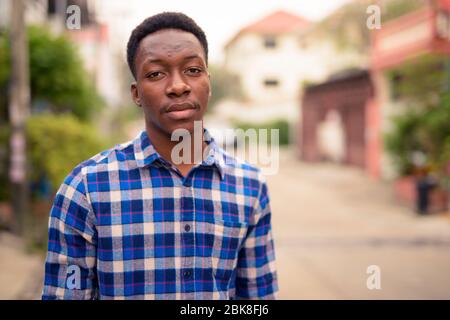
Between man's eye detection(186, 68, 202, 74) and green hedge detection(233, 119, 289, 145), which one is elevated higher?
green hedge detection(233, 119, 289, 145)

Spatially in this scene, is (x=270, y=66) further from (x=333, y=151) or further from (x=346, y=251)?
(x=346, y=251)

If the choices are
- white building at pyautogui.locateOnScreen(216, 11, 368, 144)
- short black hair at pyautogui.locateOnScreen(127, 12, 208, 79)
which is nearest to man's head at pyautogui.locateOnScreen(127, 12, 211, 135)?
short black hair at pyautogui.locateOnScreen(127, 12, 208, 79)

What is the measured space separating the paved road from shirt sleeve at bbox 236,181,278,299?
365 cm

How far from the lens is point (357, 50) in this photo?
24891mm

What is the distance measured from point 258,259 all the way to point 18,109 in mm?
6651

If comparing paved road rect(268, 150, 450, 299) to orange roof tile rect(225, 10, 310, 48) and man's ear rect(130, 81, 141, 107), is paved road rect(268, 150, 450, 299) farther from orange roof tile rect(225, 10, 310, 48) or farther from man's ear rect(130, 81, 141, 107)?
orange roof tile rect(225, 10, 310, 48)

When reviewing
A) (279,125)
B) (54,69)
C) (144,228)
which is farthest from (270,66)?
(144,228)

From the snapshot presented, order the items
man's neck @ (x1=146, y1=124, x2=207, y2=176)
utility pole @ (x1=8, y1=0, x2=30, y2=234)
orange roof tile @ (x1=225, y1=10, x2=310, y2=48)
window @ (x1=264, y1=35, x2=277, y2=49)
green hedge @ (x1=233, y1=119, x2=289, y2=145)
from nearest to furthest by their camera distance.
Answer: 1. man's neck @ (x1=146, y1=124, x2=207, y2=176)
2. utility pole @ (x1=8, y1=0, x2=30, y2=234)
3. green hedge @ (x1=233, y1=119, x2=289, y2=145)
4. orange roof tile @ (x1=225, y1=10, x2=310, y2=48)
5. window @ (x1=264, y1=35, x2=277, y2=49)

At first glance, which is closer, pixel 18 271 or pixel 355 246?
pixel 18 271

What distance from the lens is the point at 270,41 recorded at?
33938 mm

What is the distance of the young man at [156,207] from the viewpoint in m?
1.61

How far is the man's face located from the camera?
1.62 metres

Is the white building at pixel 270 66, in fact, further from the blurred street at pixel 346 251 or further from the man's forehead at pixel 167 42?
the man's forehead at pixel 167 42

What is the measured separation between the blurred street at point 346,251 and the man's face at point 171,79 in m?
4.06
